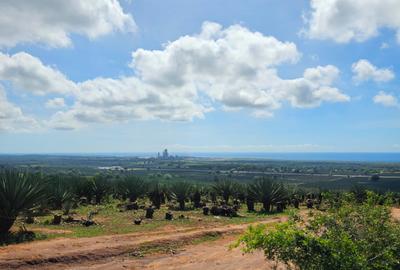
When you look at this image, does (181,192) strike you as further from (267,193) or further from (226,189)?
(226,189)

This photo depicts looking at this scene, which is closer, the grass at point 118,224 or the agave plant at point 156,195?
the grass at point 118,224

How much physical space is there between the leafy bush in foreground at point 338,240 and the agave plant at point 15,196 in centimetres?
970

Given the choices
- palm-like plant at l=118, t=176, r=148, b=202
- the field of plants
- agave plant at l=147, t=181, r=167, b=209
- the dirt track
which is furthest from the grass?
palm-like plant at l=118, t=176, r=148, b=202

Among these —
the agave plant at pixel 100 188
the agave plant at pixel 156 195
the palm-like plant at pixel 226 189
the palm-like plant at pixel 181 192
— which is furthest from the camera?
the palm-like plant at pixel 226 189

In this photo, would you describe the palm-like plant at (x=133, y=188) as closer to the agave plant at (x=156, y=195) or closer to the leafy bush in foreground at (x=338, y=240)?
the agave plant at (x=156, y=195)

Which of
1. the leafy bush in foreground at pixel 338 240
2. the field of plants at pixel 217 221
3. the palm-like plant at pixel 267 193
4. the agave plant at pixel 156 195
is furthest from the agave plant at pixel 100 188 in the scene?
the leafy bush in foreground at pixel 338 240

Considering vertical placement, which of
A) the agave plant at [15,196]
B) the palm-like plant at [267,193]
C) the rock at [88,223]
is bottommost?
the rock at [88,223]

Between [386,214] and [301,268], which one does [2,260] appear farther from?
[386,214]

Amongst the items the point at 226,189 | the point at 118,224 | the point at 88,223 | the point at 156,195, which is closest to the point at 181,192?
the point at 156,195

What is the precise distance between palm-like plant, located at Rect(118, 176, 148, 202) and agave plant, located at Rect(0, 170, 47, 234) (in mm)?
14068

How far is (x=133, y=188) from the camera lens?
2858cm

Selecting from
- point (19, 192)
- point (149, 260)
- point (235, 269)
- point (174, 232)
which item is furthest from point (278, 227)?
point (19, 192)

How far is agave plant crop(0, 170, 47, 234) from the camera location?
13141mm

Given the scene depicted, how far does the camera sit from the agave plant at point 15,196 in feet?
43.1
